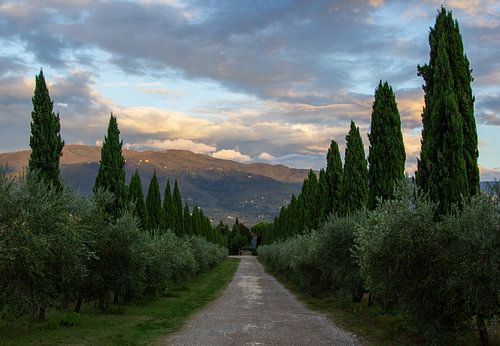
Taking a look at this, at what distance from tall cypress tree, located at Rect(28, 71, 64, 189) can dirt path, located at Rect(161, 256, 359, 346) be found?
9075 mm

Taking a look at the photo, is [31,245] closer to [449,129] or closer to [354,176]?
[449,129]

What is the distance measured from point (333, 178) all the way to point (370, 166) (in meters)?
10.8

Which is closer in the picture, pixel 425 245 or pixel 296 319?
pixel 425 245

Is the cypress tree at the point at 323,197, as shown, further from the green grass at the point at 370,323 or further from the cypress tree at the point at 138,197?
the cypress tree at the point at 138,197

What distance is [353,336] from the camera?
17.2 m

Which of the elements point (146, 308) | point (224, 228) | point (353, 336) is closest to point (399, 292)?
point (353, 336)

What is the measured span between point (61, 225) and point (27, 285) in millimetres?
2031

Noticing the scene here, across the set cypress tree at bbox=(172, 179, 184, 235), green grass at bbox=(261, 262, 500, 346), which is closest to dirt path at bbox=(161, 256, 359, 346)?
green grass at bbox=(261, 262, 500, 346)

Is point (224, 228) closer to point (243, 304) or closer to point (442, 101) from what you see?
point (243, 304)

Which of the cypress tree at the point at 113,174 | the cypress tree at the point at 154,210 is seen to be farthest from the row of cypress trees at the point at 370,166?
the cypress tree at the point at 154,210

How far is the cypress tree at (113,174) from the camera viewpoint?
96.9 ft

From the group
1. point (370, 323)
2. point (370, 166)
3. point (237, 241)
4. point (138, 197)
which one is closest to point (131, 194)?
point (138, 197)

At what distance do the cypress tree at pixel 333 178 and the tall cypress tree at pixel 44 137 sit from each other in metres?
19.6

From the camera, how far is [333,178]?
3731 cm
